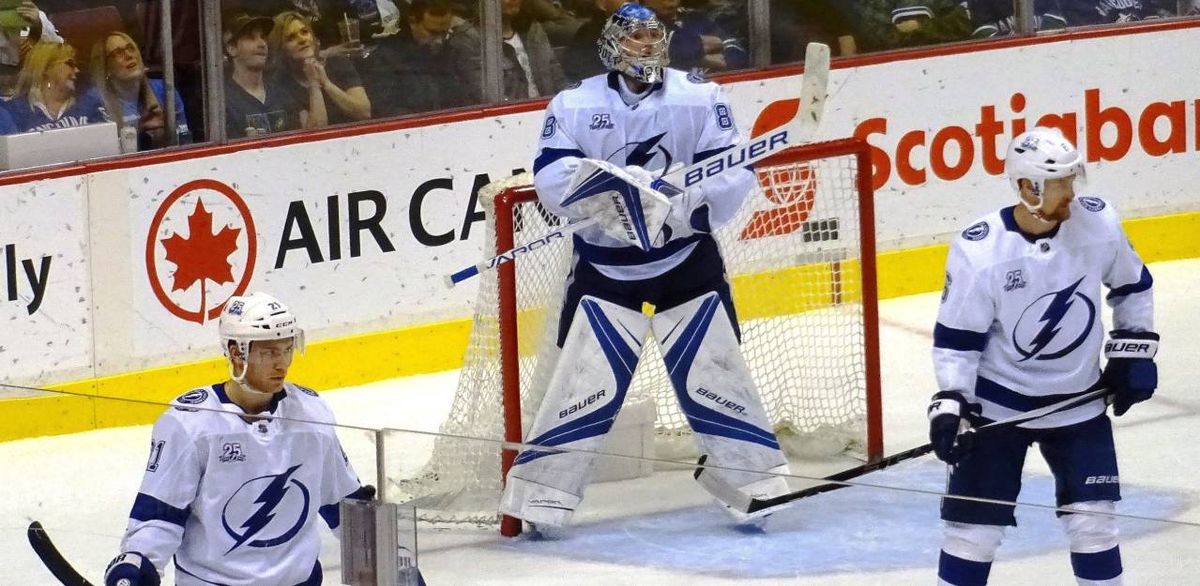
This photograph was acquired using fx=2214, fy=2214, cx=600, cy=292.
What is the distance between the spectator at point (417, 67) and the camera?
6867 mm

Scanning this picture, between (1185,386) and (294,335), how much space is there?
361 cm

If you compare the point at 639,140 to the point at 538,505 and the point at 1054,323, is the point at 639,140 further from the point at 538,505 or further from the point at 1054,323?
the point at 1054,323

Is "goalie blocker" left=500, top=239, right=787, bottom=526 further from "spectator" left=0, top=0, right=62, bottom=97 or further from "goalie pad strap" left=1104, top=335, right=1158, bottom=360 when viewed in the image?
"spectator" left=0, top=0, right=62, bottom=97

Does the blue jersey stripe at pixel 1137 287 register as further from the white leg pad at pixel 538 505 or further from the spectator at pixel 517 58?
the spectator at pixel 517 58

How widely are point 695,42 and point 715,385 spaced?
2.64 metres

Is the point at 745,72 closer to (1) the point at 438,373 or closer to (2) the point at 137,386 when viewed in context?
(1) the point at 438,373

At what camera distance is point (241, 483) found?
11.0ft

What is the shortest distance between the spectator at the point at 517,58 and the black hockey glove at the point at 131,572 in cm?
390

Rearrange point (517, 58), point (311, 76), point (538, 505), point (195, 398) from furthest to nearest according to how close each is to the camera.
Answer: point (517, 58), point (311, 76), point (538, 505), point (195, 398)

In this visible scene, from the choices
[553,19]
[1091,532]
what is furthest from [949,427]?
[553,19]

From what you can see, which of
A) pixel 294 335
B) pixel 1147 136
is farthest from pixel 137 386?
pixel 1147 136

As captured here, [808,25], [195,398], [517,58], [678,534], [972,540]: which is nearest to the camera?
[972,540]

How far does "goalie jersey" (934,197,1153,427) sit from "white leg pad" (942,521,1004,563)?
67 cm

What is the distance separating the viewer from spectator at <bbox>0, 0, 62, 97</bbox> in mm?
6133
